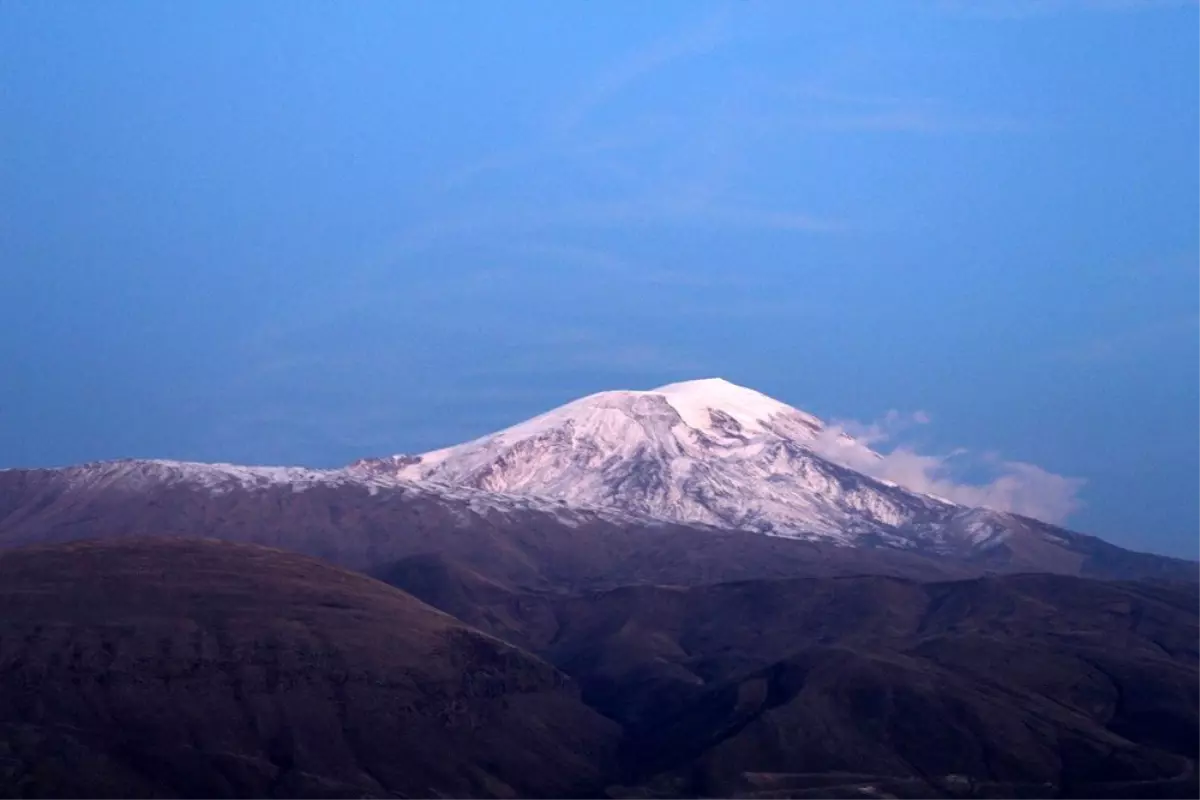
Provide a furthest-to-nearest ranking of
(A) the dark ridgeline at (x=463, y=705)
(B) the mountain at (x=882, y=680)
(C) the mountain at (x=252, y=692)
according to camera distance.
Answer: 1. (B) the mountain at (x=882, y=680)
2. (A) the dark ridgeline at (x=463, y=705)
3. (C) the mountain at (x=252, y=692)

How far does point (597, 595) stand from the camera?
175 m

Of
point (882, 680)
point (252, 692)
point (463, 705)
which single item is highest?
point (882, 680)

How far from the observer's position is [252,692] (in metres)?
102

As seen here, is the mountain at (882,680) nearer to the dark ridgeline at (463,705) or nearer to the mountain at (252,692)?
the dark ridgeline at (463,705)

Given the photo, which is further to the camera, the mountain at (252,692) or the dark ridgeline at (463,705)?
the dark ridgeline at (463,705)

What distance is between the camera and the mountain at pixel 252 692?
297 ft

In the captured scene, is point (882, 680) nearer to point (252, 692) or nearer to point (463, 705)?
point (463, 705)

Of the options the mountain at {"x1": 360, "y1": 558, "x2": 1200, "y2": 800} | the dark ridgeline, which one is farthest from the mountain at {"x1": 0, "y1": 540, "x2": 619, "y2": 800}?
the mountain at {"x1": 360, "y1": 558, "x2": 1200, "y2": 800}

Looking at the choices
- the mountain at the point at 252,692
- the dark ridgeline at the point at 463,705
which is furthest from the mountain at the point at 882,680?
the mountain at the point at 252,692

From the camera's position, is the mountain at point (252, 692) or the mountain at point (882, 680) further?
the mountain at point (882, 680)

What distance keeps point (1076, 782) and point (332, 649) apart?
5333cm

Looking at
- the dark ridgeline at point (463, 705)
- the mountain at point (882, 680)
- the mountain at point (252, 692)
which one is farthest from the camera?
the mountain at point (882, 680)

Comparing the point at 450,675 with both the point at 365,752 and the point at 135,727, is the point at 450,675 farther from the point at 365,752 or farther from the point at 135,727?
the point at 135,727

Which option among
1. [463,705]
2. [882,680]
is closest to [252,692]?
[463,705]
